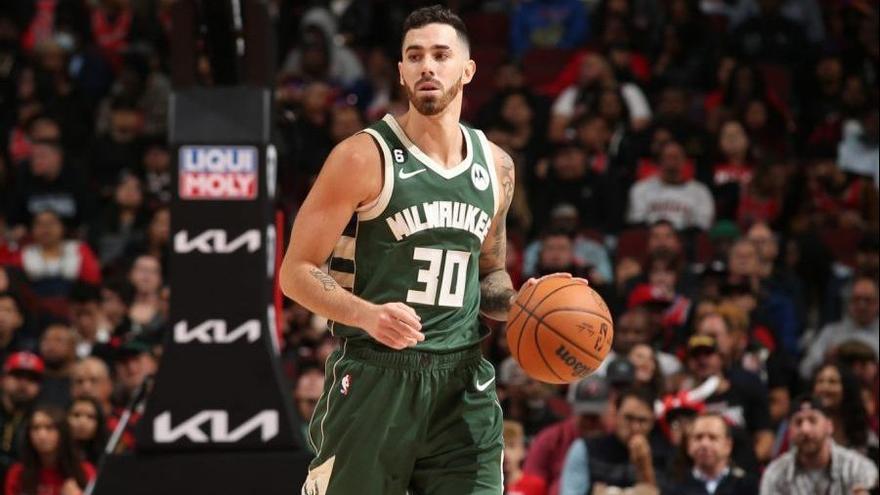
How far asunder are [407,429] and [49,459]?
5.28 m

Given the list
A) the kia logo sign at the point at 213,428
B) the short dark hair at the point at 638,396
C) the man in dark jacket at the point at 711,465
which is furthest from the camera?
the short dark hair at the point at 638,396

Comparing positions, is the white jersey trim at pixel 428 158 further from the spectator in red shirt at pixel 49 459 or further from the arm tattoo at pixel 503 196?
the spectator in red shirt at pixel 49 459

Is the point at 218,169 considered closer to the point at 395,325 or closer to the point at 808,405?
the point at 395,325

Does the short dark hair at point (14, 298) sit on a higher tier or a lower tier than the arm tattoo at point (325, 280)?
lower

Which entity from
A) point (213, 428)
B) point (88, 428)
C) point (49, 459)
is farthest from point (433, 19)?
point (88, 428)

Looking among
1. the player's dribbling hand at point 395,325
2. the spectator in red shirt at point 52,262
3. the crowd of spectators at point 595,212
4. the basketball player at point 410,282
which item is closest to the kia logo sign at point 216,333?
the crowd of spectators at point 595,212

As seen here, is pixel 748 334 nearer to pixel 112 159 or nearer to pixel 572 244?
pixel 572 244

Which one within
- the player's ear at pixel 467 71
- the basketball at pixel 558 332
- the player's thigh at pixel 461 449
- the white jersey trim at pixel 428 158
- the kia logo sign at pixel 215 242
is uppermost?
the player's ear at pixel 467 71

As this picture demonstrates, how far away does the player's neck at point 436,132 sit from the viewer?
4922 millimetres

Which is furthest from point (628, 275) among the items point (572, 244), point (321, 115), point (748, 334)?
point (321, 115)

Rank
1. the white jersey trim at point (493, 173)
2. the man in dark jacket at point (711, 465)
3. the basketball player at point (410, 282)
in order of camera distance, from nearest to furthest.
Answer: the basketball player at point (410, 282) < the white jersey trim at point (493, 173) < the man in dark jacket at point (711, 465)

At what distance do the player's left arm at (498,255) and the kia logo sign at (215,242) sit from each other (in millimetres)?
2363

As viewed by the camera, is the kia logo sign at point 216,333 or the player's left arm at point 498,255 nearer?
the player's left arm at point 498,255

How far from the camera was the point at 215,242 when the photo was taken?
7.40 metres
